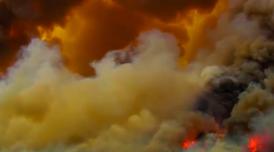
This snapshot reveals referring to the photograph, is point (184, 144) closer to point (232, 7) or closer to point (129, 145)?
point (129, 145)

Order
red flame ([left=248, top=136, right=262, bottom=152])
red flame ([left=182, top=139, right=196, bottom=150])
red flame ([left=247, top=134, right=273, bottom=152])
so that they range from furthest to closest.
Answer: red flame ([left=182, top=139, right=196, bottom=150]) → red flame ([left=247, top=134, right=273, bottom=152]) → red flame ([left=248, top=136, right=262, bottom=152])

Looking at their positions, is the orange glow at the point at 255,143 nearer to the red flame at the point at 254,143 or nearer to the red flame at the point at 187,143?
the red flame at the point at 254,143

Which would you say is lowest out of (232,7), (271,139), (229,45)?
(271,139)

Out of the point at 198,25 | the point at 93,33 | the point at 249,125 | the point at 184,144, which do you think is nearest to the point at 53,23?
the point at 93,33

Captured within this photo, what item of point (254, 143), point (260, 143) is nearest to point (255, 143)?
point (254, 143)

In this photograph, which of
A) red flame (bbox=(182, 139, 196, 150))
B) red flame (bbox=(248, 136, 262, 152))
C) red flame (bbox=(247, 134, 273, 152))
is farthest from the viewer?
red flame (bbox=(182, 139, 196, 150))

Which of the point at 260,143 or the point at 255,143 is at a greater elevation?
the point at 260,143

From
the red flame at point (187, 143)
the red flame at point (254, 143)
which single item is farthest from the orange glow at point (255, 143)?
the red flame at point (187, 143)

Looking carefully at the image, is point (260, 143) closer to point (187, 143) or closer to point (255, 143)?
point (255, 143)

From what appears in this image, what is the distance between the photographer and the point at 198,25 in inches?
1737

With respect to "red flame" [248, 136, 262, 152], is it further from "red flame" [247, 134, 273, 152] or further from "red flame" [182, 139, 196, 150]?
"red flame" [182, 139, 196, 150]

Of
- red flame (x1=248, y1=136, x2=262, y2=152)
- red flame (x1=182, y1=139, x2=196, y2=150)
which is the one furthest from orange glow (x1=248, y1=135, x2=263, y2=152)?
red flame (x1=182, y1=139, x2=196, y2=150)

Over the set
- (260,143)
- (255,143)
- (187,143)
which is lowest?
(255,143)

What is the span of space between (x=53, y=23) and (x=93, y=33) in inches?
120
